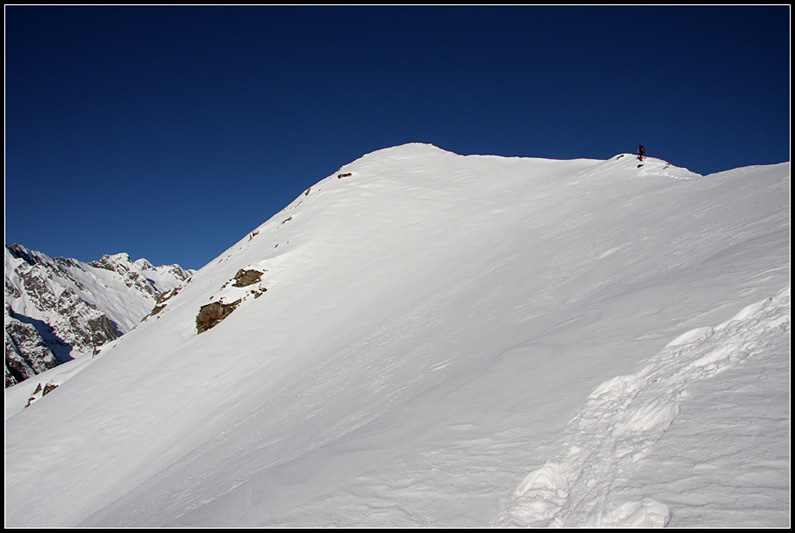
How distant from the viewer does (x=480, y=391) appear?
4160 millimetres

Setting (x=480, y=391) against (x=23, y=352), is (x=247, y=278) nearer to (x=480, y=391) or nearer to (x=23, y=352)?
(x=480, y=391)

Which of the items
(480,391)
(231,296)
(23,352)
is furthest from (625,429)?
(23,352)

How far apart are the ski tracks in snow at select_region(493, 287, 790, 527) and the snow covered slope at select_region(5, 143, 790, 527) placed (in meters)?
0.02

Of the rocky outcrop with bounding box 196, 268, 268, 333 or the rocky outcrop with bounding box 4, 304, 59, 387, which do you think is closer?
the rocky outcrop with bounding box 196, 268, 268, 333

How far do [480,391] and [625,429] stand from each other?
1504 mm

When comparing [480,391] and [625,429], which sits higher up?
[480,391]

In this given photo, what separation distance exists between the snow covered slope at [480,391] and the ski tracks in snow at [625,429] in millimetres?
16

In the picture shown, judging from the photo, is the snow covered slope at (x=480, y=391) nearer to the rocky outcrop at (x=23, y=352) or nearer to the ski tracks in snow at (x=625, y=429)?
the ski tracks in snow at (x=625, y=429)

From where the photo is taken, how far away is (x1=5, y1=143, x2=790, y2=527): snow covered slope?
260cm

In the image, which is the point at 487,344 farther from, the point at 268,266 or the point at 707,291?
the point at 268,266

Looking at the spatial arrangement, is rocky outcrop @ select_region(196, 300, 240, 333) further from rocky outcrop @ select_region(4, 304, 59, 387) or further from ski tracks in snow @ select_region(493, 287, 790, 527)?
rocky outcrop @ select_region(4, 304, 59, 387)

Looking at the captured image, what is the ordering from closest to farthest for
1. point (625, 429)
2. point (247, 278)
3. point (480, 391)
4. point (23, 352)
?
point (625, 429)
point (480, 391)
point (247, 278)
point (23, 352)

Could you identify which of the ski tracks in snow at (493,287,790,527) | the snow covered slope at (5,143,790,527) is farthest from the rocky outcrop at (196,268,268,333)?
the ski tracks in snow at (493,287,790,527)

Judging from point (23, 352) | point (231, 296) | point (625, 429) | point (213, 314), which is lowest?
point (625, 429)
